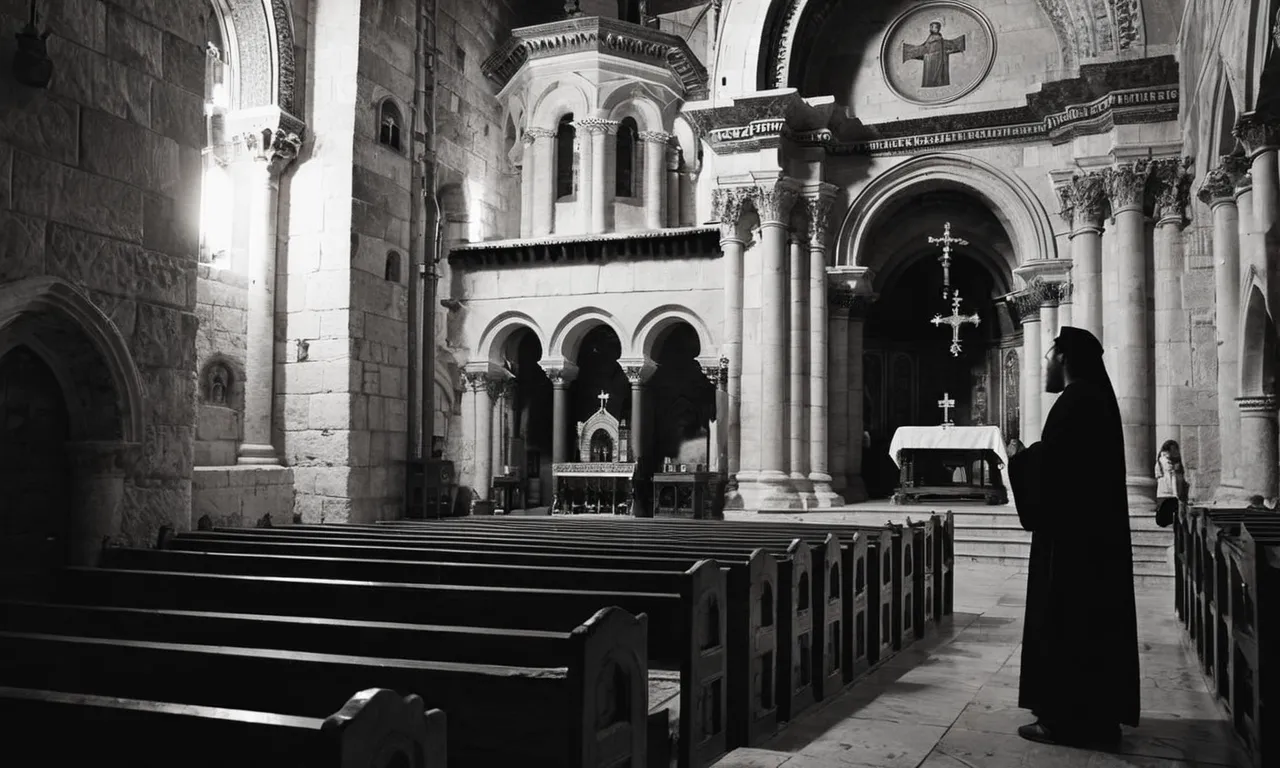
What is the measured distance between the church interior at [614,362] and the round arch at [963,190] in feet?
0.22

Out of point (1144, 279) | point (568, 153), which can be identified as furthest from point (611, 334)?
point (1144, 279)

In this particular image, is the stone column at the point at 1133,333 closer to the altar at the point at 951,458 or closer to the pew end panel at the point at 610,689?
the altar at the point at 951,458

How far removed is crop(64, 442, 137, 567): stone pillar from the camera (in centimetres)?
592

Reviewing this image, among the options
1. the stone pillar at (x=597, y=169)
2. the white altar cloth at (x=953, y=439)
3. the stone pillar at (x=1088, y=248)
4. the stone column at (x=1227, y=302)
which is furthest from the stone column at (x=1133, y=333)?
the stone pillar at (x=597, y=169)

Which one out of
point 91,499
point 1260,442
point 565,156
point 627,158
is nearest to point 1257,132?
point 1260,442

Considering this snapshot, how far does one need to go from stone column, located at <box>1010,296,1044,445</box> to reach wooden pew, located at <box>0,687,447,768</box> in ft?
45.7

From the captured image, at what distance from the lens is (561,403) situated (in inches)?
677

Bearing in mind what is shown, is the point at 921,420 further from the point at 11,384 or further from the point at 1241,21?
the point at 11,384

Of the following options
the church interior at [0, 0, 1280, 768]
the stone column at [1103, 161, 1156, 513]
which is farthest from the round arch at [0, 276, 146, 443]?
the stone column at [1103, 161, 1156, 513]

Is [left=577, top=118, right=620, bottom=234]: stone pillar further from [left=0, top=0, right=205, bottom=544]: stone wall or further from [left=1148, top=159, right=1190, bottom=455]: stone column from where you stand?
[left=0, top=0, right=205, bottom=544]: stone wall

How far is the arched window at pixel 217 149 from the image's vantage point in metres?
13.0

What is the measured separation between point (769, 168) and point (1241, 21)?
691cm

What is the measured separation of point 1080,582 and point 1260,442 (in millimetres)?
6121

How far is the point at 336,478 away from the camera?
512 inches
